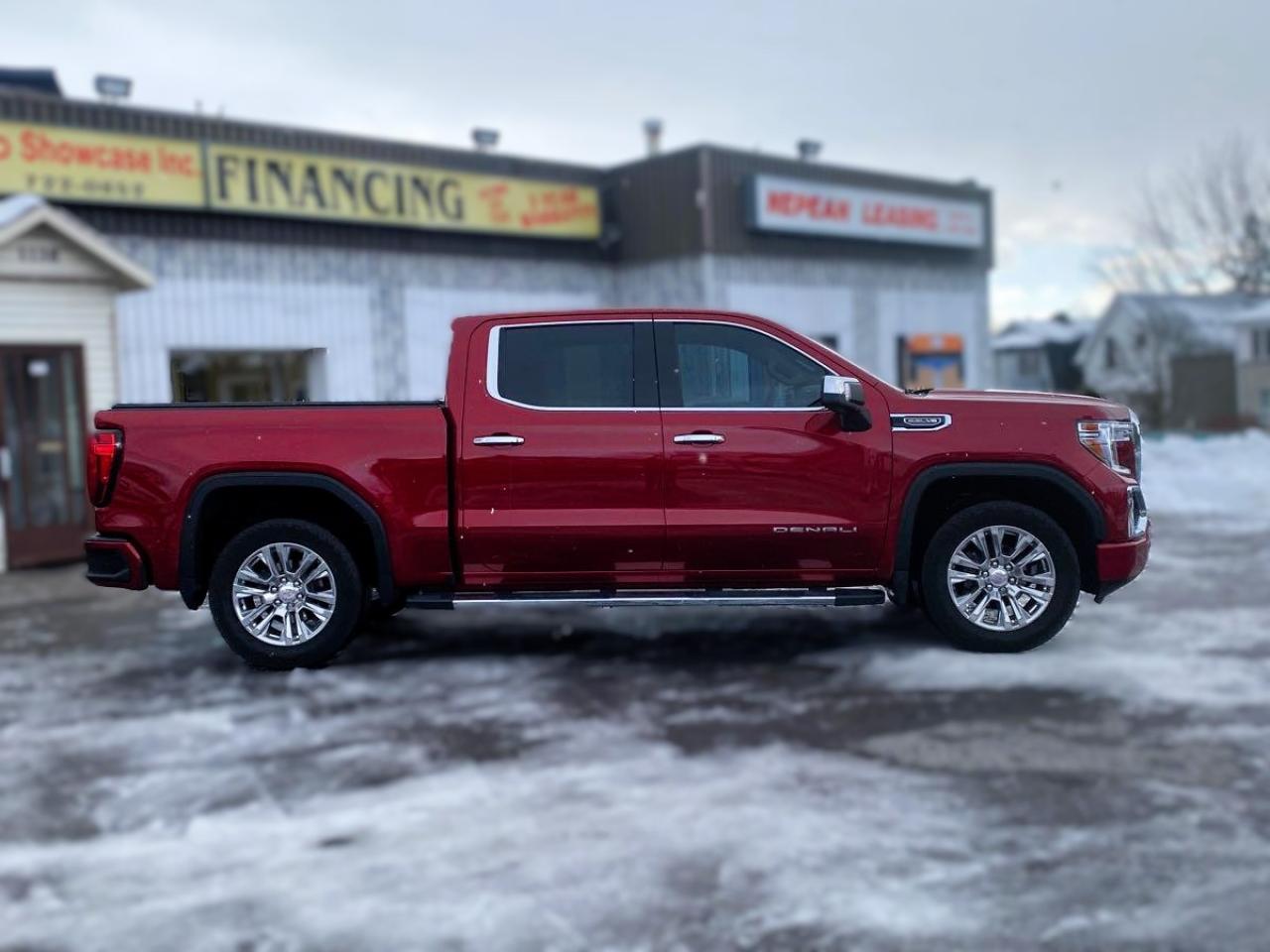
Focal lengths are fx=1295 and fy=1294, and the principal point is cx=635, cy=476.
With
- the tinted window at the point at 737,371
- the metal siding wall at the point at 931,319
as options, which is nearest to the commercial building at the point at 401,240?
the metal siding wall at the point at 931,319

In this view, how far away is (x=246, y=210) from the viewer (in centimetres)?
7206

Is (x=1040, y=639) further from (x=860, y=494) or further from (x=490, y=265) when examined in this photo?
(x=490, y=265)

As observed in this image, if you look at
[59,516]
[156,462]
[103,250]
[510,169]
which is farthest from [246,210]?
[156,462]

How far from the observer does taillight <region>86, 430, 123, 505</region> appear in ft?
10.8

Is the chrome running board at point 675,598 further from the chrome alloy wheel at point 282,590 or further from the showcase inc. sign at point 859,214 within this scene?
the showcase inc. sign at point 859,214

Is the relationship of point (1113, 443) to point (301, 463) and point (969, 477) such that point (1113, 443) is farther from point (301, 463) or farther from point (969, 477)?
point (301, 463)

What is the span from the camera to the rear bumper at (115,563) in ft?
10.9

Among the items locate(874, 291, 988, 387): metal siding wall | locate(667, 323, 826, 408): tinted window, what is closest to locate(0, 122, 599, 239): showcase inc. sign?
locate(874, 291, 988, 387): metal siding wall

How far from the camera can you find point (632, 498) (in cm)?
320

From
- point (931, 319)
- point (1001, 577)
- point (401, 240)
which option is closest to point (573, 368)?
point (1001, 577)

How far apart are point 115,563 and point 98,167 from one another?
7389cm

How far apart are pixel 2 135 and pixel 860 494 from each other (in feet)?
242

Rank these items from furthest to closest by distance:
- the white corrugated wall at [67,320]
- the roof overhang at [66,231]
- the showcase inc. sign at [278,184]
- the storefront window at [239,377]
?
the white corrugated wall at [67,320] → the showcase inc. sign at [278,184] → the roof overhang at [66,231] → the storefront window at [239,377]

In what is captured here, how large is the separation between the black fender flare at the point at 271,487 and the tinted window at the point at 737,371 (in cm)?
84
